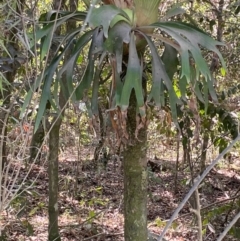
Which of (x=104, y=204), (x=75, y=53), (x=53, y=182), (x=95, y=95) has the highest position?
(x=75, y=53)

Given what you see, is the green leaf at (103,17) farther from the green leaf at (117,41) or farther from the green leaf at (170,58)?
the green leaf at (170,58)

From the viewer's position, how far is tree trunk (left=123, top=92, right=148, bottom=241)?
1.96 meters

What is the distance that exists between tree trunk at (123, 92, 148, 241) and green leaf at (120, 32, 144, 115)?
9.0 inches

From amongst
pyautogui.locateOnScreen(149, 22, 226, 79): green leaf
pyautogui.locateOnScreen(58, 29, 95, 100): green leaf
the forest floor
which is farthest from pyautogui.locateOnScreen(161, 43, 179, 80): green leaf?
the forest floor

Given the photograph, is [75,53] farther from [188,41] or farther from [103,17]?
[188,41]

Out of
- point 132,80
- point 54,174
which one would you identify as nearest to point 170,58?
point 132,80

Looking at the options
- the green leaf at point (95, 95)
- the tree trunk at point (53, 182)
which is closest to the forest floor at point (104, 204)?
the tree trunk at point (53, 182)

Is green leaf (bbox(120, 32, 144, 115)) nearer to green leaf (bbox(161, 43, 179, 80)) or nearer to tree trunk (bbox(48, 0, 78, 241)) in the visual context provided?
green leaf (bbox(161, 43, 179, 80))

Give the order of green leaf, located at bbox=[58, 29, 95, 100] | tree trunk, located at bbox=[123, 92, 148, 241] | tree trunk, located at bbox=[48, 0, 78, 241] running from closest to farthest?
green leaf, located at bbox=[58, 29, 95, 100], tree trunk, located at bbox=[123, 92, 148, 241], tree trunk, located at bbox=[48, 0, 78, 241]

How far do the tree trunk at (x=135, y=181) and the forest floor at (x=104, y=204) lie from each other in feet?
2.80

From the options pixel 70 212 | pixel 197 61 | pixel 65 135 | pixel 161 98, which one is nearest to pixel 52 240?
pixel 70 212

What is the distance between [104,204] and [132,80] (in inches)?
106

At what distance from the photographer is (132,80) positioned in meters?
1.73

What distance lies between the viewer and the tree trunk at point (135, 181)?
1.96m
